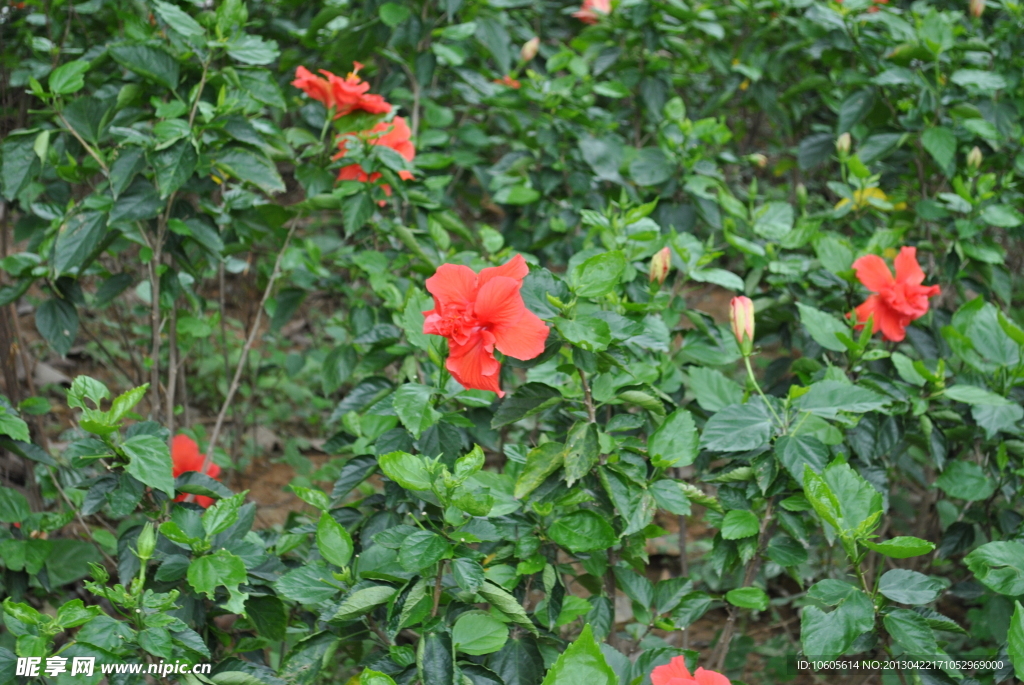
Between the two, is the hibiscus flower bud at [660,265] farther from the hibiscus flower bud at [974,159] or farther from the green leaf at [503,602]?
the hibiscus flower bud at [974,159]

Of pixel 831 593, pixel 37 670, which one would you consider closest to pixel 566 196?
A: pixel 831 593

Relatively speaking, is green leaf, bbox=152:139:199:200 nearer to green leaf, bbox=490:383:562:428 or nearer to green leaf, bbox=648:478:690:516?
green leaf, bbox=490:383:562:428

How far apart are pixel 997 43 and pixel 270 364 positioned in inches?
106

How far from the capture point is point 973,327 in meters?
1.53

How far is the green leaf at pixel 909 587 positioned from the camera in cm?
112

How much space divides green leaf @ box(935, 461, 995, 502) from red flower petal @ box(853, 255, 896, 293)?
0.38 metres

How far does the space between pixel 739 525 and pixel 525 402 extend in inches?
15.8

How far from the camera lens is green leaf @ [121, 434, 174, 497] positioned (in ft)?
4.05

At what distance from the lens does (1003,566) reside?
1.19 metres

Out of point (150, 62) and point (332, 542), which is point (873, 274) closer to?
point (332, 542)

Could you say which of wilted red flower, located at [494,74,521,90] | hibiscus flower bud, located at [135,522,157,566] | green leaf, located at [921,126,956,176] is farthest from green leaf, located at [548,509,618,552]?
wilted red flower, located at [494,74,521,90]

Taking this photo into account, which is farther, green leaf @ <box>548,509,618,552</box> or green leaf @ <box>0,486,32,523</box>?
green leaf @ <box>0,486,32,523</box>

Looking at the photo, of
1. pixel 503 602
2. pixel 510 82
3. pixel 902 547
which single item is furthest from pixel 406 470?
pixel 510 82

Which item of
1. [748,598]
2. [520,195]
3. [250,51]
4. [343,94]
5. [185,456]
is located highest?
[250,51]
